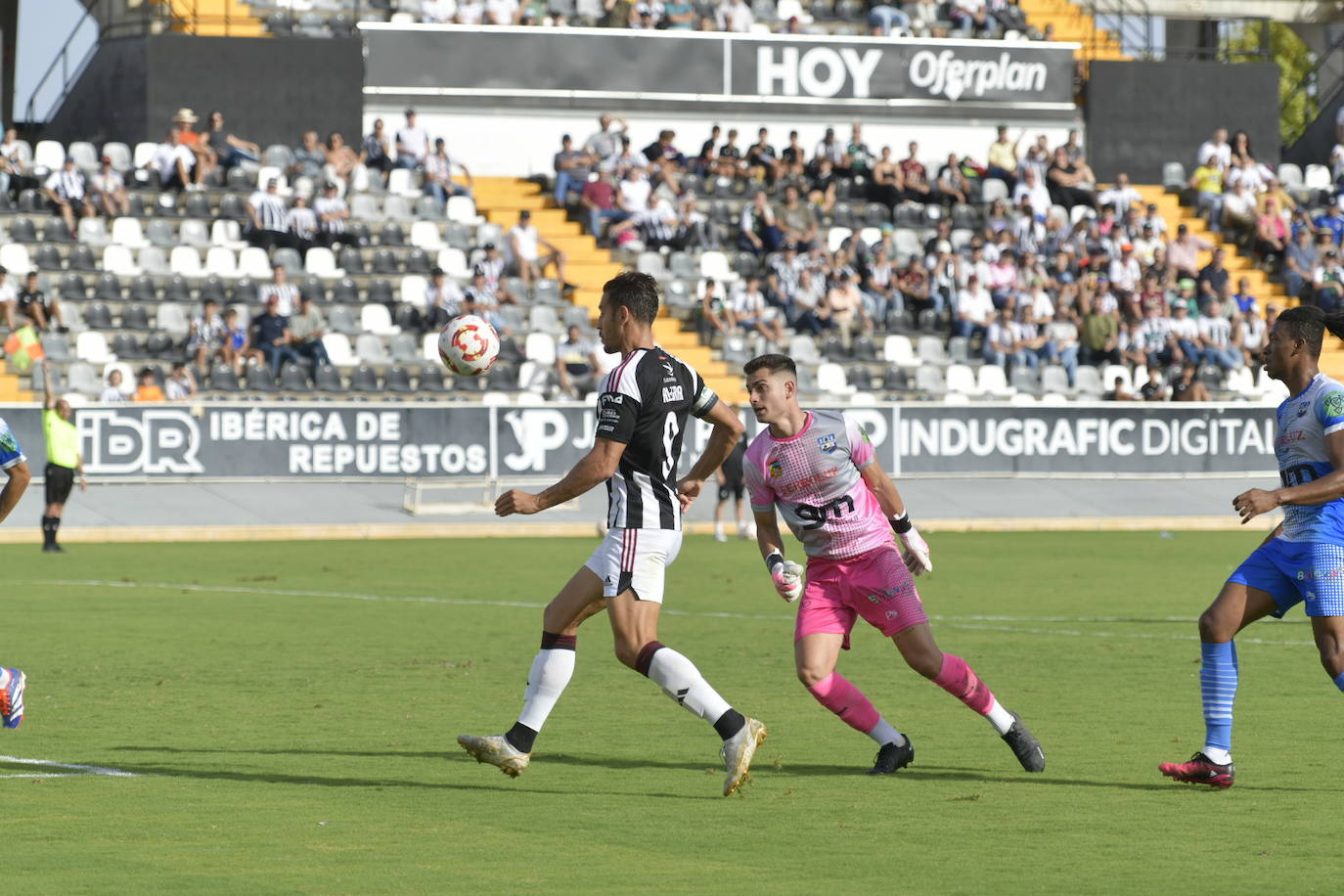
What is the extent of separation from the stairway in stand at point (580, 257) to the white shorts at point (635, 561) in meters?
22.9

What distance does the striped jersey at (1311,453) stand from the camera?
8719mm

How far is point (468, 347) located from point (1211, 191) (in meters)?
32.7

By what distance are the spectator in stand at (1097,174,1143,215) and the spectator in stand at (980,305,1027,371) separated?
569 cm

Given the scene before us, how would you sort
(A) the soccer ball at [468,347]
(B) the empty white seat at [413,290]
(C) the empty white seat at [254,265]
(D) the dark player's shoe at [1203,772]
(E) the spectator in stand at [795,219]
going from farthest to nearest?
1. (E) the spectator in stand at [795,219]
2. (B) the empty white seat at [413,290]
3. (C) the empty white seat at [254,265]
4. (A) the soccer ball at [468,347]
5. (D) the dark player's shoe at [1203,772]

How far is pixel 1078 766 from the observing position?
9625mm

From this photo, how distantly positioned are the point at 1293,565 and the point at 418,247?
26485 mm

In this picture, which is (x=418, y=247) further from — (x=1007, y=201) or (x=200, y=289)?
(x=1007, y=201)

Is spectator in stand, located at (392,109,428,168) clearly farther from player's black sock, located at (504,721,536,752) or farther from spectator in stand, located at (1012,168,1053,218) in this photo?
player's black sock, located at (504,721,536,752)

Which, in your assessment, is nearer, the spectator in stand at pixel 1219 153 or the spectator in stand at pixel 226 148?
the spectator in stand at pixel 226 148

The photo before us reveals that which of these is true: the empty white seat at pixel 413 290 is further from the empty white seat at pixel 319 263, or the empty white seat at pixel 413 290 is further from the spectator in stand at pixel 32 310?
the spectator in stand at pixel 32 310

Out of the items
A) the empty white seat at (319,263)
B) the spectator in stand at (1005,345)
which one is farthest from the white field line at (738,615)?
the spectator in stand at (1005,345)

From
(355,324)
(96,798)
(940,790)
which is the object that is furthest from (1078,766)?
(355,324)

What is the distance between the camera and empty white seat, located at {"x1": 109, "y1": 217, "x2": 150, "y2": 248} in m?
32.5

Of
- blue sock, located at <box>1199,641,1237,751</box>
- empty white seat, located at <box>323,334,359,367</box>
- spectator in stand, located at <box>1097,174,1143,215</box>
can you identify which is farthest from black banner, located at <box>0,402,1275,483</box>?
blue sock, located at <box>1199,641,1237,751</box>
